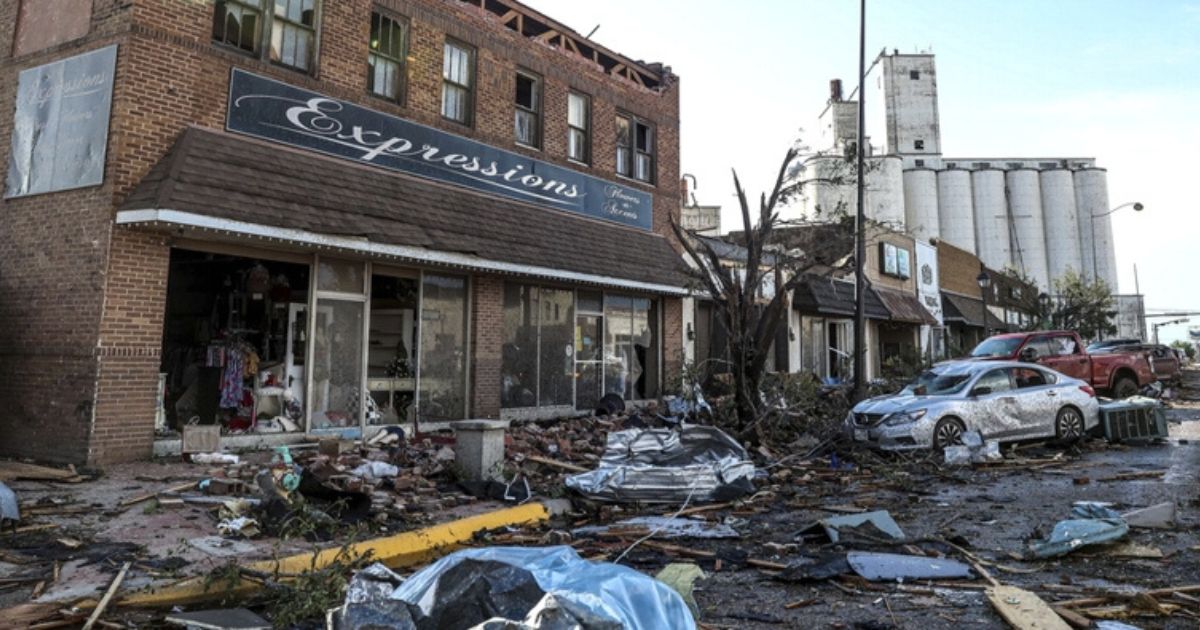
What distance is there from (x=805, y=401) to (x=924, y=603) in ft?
32.0

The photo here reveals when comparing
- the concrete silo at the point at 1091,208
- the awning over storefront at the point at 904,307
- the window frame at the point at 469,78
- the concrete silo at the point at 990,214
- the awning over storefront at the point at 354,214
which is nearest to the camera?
the awning over storefront at the point at 354,214

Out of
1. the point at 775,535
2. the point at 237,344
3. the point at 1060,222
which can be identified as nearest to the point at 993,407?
the point at 775,535

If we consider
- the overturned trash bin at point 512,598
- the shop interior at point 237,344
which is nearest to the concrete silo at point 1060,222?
the shop interior at point 237,344

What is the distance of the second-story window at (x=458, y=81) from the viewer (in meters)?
14.1

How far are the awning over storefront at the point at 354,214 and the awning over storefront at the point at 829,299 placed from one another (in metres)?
8.85

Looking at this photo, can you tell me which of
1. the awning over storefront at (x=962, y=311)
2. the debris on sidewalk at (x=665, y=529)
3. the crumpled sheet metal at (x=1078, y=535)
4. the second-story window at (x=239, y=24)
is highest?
the second-story window at (x=239, y=24)

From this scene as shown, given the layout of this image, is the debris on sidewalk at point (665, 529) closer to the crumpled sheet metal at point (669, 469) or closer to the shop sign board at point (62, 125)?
the crumpled sheet metal at point (669, 469)

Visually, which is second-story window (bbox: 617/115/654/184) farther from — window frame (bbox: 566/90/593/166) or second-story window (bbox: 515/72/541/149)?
second-story window (bbox: 515/72/541/149)

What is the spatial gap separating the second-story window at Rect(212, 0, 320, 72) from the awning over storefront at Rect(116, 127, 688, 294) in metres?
1.59

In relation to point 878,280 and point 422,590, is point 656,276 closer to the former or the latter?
point 422,590

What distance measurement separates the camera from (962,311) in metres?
36.7

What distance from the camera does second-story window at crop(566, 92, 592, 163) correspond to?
1684cm

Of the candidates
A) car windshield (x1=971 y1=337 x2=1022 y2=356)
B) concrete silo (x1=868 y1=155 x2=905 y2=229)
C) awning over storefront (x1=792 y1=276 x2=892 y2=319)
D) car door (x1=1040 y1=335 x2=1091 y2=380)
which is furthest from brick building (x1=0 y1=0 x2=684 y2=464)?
concrete silo (x1=868 y1=155 x2=905 y2=229)

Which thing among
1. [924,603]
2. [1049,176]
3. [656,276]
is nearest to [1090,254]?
[1049,176]
